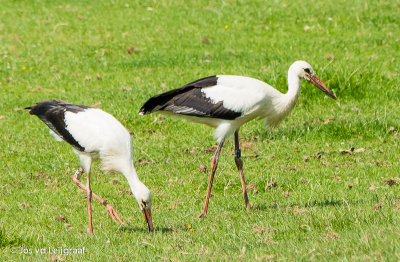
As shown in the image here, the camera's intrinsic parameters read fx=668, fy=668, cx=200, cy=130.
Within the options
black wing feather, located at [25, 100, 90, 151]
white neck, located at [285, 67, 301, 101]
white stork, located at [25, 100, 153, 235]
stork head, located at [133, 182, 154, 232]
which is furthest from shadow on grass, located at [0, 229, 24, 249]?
white neck, located at [285, 67, 301, 101]

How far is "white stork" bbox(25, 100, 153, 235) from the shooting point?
22.7 ft

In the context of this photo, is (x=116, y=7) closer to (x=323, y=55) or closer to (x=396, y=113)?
(x=323, y=55)

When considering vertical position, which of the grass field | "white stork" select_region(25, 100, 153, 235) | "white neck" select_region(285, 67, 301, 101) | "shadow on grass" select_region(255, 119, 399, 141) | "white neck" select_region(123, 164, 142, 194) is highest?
"white neck" select_region(285, 67, 301, 101)

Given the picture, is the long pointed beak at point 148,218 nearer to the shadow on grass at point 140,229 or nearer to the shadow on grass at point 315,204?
the shadow on grass at point 140,229

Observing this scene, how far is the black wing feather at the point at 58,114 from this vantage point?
24.5ft

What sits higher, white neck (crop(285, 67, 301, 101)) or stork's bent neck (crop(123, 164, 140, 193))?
white neck (crop(285, 67, 301, 101))

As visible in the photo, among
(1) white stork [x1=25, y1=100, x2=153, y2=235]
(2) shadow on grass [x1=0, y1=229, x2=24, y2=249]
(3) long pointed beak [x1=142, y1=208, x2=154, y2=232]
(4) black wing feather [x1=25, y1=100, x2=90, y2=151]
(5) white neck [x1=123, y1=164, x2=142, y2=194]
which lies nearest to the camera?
(2) shadow on grass [x1=0, y1=229, x2=24, y2=249]

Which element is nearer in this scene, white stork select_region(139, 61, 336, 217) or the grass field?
the grass field

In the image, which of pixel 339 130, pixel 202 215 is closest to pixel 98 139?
pixel 202 215

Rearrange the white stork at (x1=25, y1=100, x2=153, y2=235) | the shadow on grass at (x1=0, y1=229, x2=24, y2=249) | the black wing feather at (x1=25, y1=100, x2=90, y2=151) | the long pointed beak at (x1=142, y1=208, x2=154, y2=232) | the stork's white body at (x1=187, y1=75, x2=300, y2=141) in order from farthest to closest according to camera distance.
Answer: the black wing feather at (x1=25, y1=100, x2=90, y2=151), the stork's white body at (x1=187, y1=75, x2=300, y2=141), the white stork at (x1=25, y1=100, x2=153, y2=235), the long pointed beak at (x1=142, y1=208, x2=154, y2=232), the shadow on grass at (x1=0, y1=229, x2=24, y2=249)

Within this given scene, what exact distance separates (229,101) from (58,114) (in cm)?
195

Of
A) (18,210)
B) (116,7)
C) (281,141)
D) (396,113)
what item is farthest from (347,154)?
(116,7)

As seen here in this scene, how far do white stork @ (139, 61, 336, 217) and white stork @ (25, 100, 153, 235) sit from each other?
0.59 m

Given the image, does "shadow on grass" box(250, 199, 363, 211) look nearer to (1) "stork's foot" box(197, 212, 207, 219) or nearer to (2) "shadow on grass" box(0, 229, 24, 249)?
(1) "stork's foot" box(197, 212, 207, 219)
